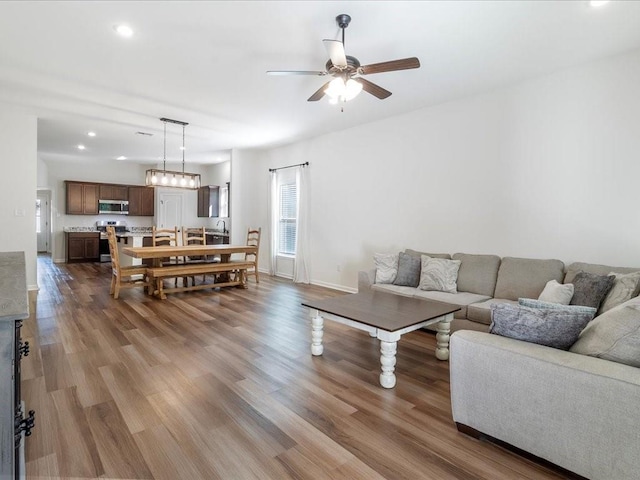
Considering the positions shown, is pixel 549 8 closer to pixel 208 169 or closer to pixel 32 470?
pixel 32 470

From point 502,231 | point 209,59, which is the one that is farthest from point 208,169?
point 502,231

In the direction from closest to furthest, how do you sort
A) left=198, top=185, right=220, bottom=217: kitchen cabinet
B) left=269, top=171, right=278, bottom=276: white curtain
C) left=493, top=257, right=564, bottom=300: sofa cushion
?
left=493, top=257, right=564, bottom=300: sofa cushion → left=269, top=171, right=278, bottom=276: white curtain → left=198, top=185, right=220, bottom=217: kitchen cabinet

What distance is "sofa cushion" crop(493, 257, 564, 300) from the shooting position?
338 centimetres

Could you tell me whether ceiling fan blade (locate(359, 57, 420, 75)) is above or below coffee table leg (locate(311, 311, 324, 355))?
above

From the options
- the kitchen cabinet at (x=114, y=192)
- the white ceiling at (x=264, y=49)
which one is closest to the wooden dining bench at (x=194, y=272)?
the white ceiling at (x=264, y=49)

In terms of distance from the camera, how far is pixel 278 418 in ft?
6.86

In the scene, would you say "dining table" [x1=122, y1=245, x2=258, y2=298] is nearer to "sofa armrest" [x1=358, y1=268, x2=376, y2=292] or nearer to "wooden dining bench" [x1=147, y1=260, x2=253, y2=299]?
"wooden dining bench" [x1=147, y1=260, x2=253, y2=299]

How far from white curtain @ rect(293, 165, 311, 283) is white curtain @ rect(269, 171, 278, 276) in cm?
82

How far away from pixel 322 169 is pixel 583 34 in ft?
13.3

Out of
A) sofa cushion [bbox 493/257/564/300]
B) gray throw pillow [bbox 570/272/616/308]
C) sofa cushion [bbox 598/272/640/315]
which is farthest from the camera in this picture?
sofa cushion [bbox 493/257/564/300]

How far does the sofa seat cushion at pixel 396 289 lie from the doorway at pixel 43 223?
35.9 ft

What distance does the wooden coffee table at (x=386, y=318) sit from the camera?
8.12ft

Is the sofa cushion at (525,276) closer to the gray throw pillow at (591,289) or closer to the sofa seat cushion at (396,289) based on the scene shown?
the gray throw pillow at (591,289)

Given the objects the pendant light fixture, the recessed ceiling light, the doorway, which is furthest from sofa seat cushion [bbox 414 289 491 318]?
the doorway
